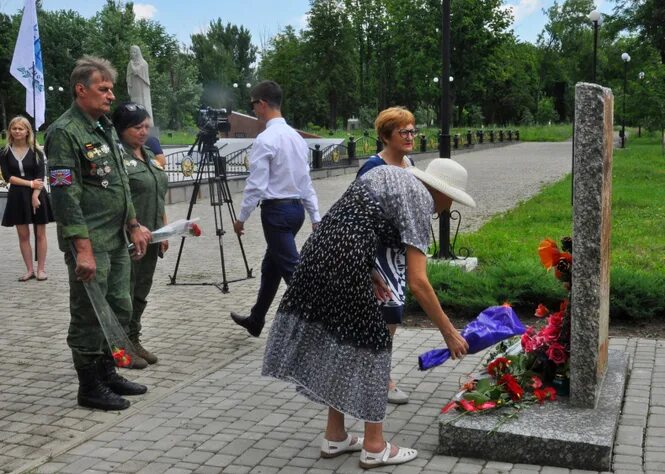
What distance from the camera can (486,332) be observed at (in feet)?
15.5

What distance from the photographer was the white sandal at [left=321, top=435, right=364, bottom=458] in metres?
4.46

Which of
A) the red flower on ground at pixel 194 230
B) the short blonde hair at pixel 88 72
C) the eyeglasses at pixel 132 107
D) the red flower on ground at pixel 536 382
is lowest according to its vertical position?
the red flower on ground at pixel 536 382

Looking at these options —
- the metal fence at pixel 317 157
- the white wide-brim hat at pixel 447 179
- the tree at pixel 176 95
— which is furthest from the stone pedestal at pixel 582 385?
the tree at pixel 176 95

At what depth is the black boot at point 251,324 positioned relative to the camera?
23.0ft

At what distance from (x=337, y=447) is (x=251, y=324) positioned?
266 centimetres

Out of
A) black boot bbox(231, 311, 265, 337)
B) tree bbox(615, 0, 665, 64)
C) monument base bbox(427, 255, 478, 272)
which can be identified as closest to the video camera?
black boot bbox(231, 311, 265, 337)

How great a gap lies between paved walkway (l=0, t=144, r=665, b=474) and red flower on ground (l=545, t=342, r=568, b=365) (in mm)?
457

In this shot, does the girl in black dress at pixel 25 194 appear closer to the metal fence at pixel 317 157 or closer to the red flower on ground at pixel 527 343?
the metal fence at pixel 317 157

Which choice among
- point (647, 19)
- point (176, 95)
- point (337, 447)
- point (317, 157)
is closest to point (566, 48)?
point (176, 95)

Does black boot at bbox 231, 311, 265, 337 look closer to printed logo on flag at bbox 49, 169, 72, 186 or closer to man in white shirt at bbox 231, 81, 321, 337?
man in white shirt at bbox 231, 81, 321, 337

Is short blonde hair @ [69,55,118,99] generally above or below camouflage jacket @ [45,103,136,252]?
above

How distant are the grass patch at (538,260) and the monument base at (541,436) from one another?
2810mm

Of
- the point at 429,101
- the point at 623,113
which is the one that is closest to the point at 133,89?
the point at 623,113

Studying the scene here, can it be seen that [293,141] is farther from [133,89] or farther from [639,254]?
[133,89]
